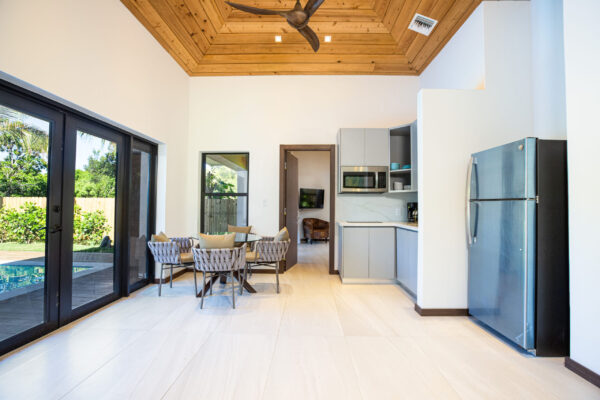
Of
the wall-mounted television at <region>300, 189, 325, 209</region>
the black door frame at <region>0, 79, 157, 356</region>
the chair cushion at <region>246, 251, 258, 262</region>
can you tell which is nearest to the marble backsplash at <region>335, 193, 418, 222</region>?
the chair cushion at <region>246, 251, 258, 262</region>

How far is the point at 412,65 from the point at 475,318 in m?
3.94

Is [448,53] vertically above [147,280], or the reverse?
[448,53]

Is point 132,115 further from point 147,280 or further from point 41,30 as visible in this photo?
point 147,280

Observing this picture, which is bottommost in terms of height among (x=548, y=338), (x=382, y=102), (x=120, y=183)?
(x=548, y=338)

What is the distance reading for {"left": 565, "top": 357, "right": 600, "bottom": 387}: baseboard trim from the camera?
179 centimetres

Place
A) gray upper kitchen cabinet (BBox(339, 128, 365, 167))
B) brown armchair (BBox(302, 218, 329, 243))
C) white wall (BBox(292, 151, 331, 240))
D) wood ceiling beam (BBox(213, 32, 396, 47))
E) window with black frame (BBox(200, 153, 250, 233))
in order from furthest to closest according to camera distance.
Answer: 1. white wall (BBox(292, 151, 331, 240))
2. brown armchair (BBox(302, 218, 329, 243))
3. window with black frame (BBox(200, 153, 250, 233))
4. gray upper kitchen cabinet (BBox(339, 128, 365, 167))
5. wood ceiling beam (BBox(213, 32, 396, 47))

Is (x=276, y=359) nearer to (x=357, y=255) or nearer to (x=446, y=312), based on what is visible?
(x=446, y=312)

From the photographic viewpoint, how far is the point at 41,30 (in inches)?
84.7

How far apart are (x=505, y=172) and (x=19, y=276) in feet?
13.6

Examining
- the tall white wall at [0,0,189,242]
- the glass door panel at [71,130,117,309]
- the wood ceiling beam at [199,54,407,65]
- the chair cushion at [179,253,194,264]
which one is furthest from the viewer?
the wood ceiling beam at [199,54,407,65]

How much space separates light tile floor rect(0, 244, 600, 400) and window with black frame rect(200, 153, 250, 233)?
202cm

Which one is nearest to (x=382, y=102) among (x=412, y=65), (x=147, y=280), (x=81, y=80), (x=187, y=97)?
(x=412, y=65)

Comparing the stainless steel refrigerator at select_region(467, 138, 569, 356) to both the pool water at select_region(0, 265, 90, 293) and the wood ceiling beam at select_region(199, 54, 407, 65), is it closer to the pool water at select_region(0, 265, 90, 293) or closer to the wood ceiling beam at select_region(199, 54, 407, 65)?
the wood ceiling beam at select_region(199, 54, 407, 65)

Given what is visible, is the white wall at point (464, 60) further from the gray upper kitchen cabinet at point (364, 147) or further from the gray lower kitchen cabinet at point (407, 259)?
the gray lower kitchen cabinet at point (407, 259)
